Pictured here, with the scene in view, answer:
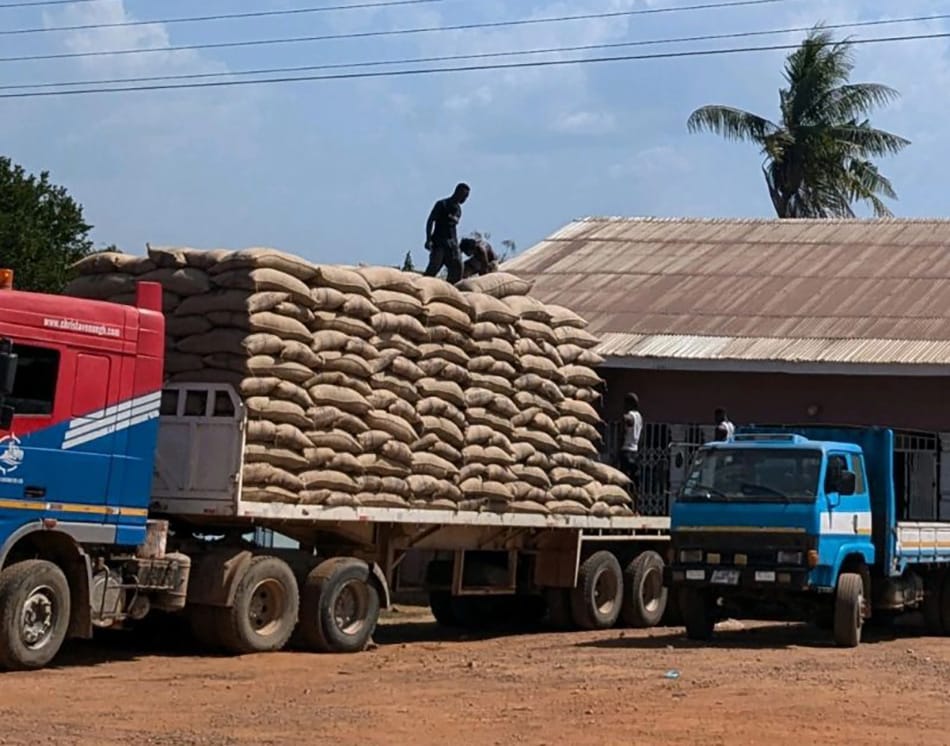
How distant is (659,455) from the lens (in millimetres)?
24391

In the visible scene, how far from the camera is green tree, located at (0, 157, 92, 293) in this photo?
3944 centimetres

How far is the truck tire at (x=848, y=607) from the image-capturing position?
16625 millimetres

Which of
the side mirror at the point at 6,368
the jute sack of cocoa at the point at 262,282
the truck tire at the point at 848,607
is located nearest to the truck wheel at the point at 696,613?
the truck tire at the point at 848,607

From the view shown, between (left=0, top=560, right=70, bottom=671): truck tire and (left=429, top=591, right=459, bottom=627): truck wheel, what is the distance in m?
6.47

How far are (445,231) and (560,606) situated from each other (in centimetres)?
429

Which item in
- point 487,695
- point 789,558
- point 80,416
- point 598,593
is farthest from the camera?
point 598,593

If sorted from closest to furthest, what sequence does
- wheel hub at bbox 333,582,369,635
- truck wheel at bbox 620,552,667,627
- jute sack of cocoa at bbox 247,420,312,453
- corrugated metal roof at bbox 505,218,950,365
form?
jute sack of cocoa at bbox 247,420,312,453
wheel hub at bbox 333,582,369,635
truck wheel at bbox 620,552,667,627
corrugated metal roof at bbox 505,218,950,365

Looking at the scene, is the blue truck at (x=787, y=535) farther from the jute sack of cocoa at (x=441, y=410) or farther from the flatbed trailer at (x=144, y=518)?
the jute sack of cocoa at (x=441, y=410)

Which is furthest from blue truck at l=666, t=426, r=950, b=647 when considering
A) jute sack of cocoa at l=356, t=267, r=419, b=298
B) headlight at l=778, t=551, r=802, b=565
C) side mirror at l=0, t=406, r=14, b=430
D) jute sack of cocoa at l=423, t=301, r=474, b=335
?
side mirror at l=0, t=406, r=14, b=430

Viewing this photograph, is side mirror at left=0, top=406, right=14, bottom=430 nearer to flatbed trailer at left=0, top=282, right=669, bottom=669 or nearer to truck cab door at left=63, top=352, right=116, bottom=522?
flatbed trailer at left=0, top=282, right=669, bottom=669

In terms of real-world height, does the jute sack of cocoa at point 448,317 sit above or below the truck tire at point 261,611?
above

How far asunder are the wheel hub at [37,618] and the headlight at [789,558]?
6.99 metres

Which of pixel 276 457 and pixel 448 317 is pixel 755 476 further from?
pixel 276 457

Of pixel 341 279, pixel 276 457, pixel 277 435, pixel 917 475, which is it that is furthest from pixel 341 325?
pixel 917 475
